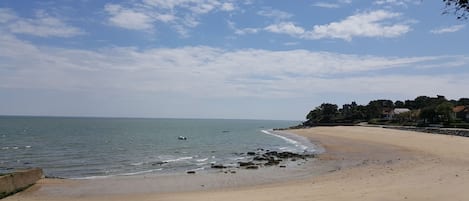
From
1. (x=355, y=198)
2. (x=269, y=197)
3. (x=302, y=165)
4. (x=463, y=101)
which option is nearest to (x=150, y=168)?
(x=302, y=165)

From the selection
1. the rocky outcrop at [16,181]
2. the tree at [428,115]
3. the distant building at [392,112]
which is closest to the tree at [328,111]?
the distant building at [392,112]

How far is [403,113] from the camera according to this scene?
11656 cm

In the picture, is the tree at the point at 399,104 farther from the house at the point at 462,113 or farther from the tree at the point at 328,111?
the house at the point at 462,113

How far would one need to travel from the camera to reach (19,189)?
22.0 m

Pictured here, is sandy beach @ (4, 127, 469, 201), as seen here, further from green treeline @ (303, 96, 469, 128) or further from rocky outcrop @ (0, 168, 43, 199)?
green treeline @ (303, 96, 469, 128)

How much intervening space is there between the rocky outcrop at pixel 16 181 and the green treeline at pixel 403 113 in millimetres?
67447

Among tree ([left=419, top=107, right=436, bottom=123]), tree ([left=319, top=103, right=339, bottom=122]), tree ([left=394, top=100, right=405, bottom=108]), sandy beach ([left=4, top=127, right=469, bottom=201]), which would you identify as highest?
tree ([left=394, top=100, right=405, bottom=108])

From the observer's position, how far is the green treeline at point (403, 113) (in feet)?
288

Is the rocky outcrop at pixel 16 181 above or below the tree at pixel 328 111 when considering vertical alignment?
below

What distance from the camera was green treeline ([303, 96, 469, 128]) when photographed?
8781 centimetres

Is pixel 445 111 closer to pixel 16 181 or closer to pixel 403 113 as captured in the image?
pixel 403 113

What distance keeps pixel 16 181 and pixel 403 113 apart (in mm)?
108685

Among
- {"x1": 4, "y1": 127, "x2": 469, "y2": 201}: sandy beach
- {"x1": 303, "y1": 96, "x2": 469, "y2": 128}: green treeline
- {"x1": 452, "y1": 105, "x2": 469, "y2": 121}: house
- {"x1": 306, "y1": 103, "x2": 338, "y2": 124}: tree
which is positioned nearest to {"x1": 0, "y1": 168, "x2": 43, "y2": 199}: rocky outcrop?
{"x1": 4, "y1": 127, "x2": 469, "y2": 201}: sandy beach

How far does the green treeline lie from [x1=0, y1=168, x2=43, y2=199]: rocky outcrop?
67447mm
